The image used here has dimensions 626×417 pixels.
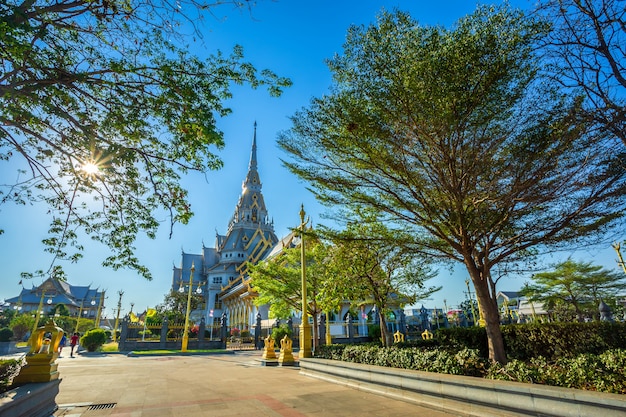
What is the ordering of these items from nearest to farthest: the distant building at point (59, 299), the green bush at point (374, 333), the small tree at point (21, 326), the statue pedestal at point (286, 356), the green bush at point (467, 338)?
the green bush at point (467, 338) → the statue pedestal at point (286, 356) → the green bush at point (374, 333) → the small tree at point (21, 326) → the distant building at point (59, 299)

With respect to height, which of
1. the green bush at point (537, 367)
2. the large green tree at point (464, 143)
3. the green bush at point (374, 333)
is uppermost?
the large green tree at point (464, 143)

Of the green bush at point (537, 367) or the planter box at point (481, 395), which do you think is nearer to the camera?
the planter box at point (481, 395)

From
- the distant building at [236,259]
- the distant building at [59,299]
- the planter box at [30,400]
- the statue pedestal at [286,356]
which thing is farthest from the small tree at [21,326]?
the planter box at [30,400]

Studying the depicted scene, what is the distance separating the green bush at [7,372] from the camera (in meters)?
5.32

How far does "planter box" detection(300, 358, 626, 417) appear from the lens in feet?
13.1

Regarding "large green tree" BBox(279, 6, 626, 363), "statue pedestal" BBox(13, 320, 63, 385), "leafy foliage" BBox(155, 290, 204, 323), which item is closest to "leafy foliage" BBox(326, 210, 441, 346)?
"large green tree" BBox(279, 6, 626, 363)

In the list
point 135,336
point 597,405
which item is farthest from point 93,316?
point 597,405

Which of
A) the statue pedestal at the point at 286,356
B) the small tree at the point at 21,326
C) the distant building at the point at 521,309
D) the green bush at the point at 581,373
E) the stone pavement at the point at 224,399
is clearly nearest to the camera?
the green bush at the point at 581,373

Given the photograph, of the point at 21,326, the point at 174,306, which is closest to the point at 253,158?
the point at 174,306

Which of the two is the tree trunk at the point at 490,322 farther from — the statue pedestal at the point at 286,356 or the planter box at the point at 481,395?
the statue pedestal at the point at 286,356

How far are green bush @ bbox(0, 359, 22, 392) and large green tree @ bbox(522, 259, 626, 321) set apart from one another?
35430 mm

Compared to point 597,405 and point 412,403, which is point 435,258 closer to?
point 412,403

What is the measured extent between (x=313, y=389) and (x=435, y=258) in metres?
5.03

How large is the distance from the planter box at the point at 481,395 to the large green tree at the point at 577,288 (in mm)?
29548
